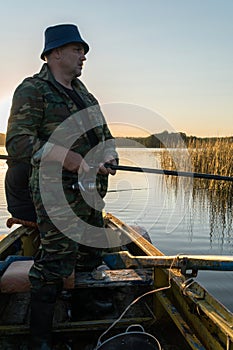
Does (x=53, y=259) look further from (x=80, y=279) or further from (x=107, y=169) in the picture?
(x=107, y=169)

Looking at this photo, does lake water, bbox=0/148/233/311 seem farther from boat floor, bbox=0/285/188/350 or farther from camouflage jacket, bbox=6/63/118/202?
camouflage jacket, bbox=6/63/118/202

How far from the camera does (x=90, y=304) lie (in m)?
3.29

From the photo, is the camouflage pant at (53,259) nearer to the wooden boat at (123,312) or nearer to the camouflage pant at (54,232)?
the camouflage pant at (54,232)

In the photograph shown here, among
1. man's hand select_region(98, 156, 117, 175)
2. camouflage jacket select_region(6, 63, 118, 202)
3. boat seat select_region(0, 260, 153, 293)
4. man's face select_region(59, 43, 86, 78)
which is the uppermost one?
man's face select_region(59, 43, 86, 78)

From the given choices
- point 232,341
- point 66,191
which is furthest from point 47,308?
point 232,341

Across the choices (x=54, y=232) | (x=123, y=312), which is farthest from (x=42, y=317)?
(x=123, y=312)

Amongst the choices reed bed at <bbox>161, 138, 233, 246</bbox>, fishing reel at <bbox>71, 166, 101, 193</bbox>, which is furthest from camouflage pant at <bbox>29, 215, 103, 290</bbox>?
reed bed at <bbox>161, 138, 233, 246</bbox>

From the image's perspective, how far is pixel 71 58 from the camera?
116 inches

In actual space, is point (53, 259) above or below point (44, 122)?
below

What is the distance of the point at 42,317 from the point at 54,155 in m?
1.08

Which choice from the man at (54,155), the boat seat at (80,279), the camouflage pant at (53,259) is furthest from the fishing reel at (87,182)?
the boat seat at (80,279)

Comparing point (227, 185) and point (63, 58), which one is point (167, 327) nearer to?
point (63, 58)

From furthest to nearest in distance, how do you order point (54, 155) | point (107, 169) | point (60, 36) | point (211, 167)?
1. point (211, 167)
2. point (107, 169)
3. point (60, 36)
4. point (54, 155)

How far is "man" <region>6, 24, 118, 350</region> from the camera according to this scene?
8.83 ft
